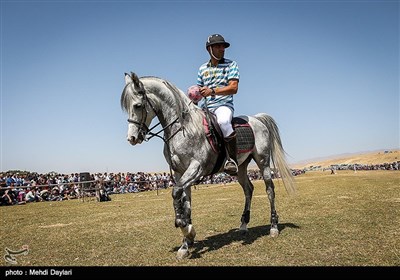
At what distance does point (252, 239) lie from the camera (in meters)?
6.90

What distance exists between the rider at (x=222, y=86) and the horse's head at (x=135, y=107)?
1300mm

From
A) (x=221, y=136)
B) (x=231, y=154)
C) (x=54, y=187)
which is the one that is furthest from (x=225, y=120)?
(x=54, y=187)

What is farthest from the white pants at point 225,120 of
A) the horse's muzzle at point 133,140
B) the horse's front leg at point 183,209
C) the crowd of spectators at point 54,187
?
the crowd of spectators at point 54,187

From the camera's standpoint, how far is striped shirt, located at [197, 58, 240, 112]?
6.77m

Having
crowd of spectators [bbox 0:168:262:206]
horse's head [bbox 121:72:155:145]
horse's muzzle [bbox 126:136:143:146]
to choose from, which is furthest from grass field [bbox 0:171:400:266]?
crowd of spectators [bbox 0:168:262:206]

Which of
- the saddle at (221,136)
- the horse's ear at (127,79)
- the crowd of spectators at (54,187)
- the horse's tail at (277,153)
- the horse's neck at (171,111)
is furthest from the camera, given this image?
the crowd of spectators at (54,187)

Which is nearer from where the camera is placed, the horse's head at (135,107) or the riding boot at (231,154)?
the horse's head at (135,107)

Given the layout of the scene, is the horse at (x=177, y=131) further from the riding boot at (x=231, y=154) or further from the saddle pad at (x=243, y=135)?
the saddle pad at (x=243, y=135)

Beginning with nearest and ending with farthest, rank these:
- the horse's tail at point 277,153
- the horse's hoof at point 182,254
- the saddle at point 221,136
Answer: the horse's hoof at point 182,254 → the saddle at point 221,136 → the horse's tail at point 277,153

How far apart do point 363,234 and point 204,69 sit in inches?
199

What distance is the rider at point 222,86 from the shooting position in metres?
6.57

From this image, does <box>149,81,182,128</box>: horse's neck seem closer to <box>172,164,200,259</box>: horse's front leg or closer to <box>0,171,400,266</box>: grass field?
<box>172,164,200,259</box>: horse's front leg
